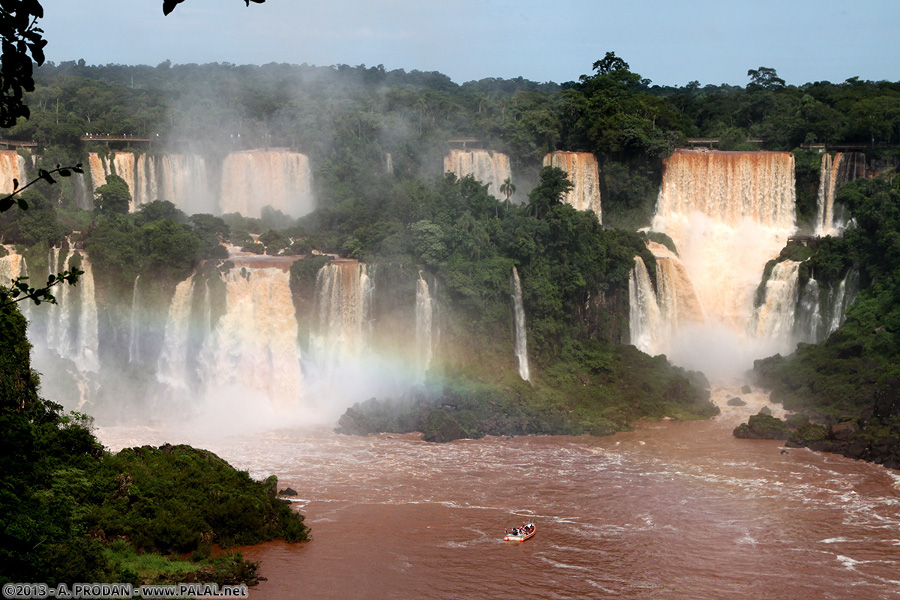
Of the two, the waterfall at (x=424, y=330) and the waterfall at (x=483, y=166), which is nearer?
the waterfall at (x=424, y=330)

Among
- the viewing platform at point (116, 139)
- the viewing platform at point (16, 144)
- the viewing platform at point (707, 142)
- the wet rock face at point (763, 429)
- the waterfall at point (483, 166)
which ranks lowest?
the wet rock face at point (763, 429)

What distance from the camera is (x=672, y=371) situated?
105ft

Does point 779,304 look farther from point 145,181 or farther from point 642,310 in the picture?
point 145,181

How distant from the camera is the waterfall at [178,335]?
3134 cm

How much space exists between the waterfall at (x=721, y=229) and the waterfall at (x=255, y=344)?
13368 millimetres

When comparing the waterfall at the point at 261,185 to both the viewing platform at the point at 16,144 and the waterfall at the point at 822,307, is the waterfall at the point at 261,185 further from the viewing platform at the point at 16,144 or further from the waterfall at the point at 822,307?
the waterfall at the point at 822,307

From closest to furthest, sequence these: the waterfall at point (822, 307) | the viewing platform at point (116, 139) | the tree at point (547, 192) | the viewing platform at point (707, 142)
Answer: the waterfall at point (822, 307), the tree at point (547, 192), the viewing platform at point (116, 139), the viewing platform at point (707, 142)

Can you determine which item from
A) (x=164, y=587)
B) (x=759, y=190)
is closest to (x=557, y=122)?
(x=759, y=190)

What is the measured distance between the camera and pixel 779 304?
35.2 m

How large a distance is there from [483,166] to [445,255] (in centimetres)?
907

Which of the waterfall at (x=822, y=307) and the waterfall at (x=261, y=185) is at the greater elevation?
the waterfall at (x=261, y=185)

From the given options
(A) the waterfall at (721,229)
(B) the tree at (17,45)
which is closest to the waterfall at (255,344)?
(A) the waterfall at (721,229)

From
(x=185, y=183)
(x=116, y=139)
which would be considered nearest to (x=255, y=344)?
(x=185, y=183)

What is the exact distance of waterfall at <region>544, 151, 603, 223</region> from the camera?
39.1 meters
